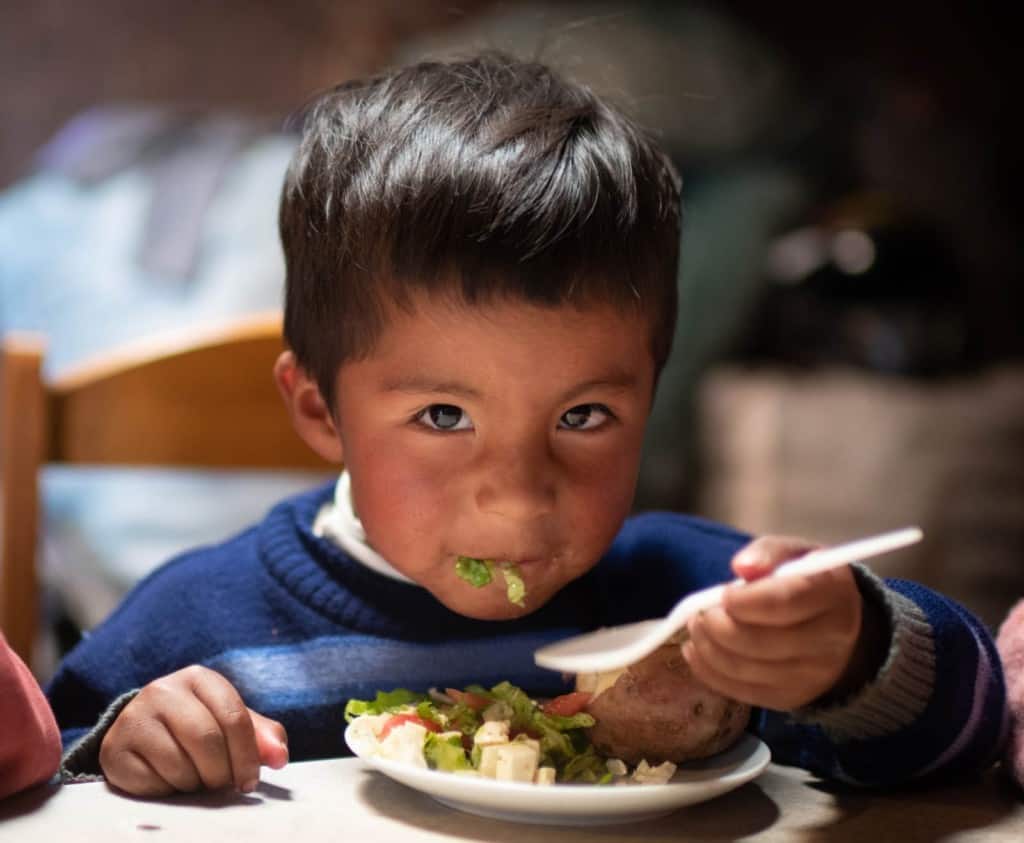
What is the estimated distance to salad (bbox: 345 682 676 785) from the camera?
78 cm

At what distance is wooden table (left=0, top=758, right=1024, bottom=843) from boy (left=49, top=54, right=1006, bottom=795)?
2cm

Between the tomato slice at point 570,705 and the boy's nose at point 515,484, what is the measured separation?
111mm

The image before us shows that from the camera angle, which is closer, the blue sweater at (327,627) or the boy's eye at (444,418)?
the boy's eye at (444,418)

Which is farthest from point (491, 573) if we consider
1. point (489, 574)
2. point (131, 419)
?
point (131, 419)

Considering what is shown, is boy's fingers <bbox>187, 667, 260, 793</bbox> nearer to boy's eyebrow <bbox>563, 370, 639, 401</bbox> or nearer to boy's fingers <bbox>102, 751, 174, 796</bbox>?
boy's fingers <bbox>102, 751, 174, 796</bbox>

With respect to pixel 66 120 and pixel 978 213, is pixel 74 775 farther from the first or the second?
pixel 978 213

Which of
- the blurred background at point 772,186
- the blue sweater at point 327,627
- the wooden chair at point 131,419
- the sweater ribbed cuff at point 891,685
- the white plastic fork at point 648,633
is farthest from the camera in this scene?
the blurred background at point 772,186

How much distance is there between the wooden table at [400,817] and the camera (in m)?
0.73

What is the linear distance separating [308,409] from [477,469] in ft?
0.74

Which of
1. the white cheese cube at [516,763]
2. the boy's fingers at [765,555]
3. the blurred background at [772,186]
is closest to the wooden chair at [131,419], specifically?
the white cheese cube at [516,763]

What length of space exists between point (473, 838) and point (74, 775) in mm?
269

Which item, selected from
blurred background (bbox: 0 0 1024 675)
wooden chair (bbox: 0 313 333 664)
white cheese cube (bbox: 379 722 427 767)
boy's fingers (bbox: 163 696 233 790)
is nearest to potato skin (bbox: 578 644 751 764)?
white cheese cube (bbox: 379 722 427 767)

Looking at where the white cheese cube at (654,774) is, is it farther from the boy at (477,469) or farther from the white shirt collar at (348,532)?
the white shirt collar at (348,532)

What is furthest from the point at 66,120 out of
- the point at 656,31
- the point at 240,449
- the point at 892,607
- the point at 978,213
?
the point at 892,607
